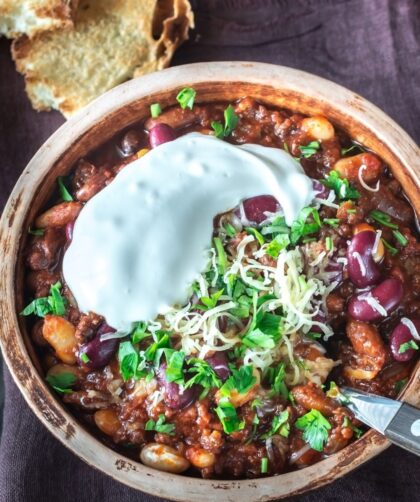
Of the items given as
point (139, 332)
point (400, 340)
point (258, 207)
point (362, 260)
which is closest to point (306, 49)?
point (258, 207)

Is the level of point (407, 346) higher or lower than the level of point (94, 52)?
lower

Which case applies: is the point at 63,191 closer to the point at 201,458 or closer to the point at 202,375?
the point at 202,375

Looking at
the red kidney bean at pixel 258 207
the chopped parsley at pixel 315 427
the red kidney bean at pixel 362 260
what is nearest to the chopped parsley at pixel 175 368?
the chopped parsley at pixel 315 427

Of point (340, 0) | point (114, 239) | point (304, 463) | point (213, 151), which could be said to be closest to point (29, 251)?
point (114, 239)

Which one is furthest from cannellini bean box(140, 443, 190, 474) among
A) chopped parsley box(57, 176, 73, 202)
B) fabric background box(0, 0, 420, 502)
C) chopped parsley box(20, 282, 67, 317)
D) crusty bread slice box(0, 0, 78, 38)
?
crusty bread slice box(0, 0, 78, 38)

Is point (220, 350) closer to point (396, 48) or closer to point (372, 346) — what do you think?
point (372, 346)

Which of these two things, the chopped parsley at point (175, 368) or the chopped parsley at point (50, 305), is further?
the chopped parsley at point (50, 305)

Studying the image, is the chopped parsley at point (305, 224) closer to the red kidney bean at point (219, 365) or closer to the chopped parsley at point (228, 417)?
the red kidney bean at point (219, 365)
